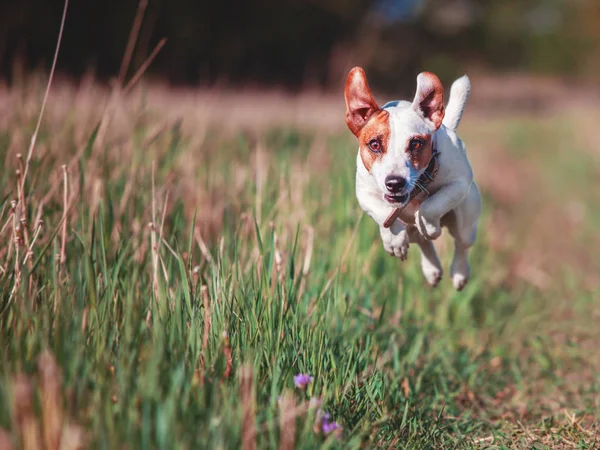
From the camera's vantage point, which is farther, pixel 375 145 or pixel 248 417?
pixel 248 417

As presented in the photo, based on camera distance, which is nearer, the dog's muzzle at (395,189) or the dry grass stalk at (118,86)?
the dog's muzzle at (395,189)

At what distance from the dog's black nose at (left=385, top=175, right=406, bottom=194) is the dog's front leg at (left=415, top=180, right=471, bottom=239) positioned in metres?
0.25

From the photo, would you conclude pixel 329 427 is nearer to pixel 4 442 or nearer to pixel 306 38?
pixel 4 442

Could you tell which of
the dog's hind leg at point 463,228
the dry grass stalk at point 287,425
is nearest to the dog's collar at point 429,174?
the dog's hind leg at point 463,228

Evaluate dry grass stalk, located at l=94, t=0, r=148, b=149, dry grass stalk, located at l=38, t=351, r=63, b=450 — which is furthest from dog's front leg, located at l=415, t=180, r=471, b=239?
dry grass stalk, located at l=94, t=0, r=148, b=149

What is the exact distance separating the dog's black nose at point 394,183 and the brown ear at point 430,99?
0.61 feet

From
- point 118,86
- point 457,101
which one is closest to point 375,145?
point 457,101

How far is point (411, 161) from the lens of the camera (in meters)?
1.79

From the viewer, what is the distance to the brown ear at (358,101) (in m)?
1.72

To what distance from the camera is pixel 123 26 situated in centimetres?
1650

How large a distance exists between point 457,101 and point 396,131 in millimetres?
428

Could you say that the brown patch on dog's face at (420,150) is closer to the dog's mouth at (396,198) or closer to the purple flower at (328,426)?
the dog's mouth at (396,198)

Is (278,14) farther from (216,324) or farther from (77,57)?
(216,324)

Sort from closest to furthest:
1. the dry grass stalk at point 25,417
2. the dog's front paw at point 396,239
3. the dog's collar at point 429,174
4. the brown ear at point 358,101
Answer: the dry grass stalk at point 25,417, the brown ear at point 358,101, the dog's collar at point 429,174, the dog's front paw at point 396,239
